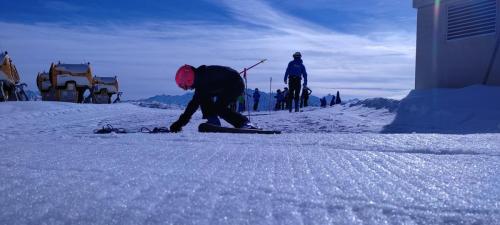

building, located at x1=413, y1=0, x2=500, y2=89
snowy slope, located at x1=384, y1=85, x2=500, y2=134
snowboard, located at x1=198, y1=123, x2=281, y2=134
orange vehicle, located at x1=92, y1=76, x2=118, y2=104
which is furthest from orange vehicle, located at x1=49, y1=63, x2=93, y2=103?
snowboard, located at x1=198, y1=123, x2=281, y2=134

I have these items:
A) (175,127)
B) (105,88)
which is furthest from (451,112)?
(105,88)

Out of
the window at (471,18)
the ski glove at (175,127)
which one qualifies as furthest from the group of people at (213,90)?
the window at (471,18)

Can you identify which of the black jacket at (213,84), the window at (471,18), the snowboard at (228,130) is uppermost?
the window at (471,18)

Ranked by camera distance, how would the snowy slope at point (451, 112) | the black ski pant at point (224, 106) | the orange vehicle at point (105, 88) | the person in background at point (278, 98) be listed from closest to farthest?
the black ski pant at point (224, 106) → the snowy slope at point (451, 112) → the person in background at point (278, 98) → the orange vehicle at point (105, 88)

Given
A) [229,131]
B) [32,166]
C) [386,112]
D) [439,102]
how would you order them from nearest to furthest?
[32,166] < [229,131] < [439,102] < [386,112]

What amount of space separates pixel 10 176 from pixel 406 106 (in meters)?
11.0

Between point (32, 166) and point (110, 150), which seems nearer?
point (32, 166)

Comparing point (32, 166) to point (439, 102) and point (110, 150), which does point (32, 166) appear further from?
point (439, 102)

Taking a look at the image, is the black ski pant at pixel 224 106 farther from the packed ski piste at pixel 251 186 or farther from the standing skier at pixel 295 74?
the standing skier at pixel 295 74

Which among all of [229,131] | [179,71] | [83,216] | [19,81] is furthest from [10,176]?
[19,81]

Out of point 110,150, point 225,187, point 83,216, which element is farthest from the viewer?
point 110,150

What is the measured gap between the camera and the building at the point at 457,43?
1345 centimetres

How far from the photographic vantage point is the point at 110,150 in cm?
323

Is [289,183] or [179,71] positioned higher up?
[179,71]
